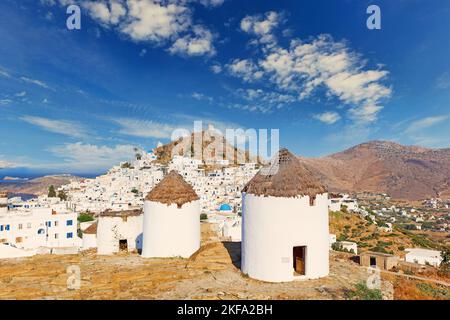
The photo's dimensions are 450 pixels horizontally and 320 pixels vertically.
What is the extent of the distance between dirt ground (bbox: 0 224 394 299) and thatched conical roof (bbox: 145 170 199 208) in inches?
113

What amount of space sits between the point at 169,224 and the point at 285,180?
23.9 ft

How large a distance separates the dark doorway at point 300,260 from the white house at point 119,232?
36.6 feet

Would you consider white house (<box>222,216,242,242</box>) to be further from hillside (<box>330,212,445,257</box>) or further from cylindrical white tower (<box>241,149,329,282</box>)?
cylindrical white tower (<box>241,149,329,282</box>)

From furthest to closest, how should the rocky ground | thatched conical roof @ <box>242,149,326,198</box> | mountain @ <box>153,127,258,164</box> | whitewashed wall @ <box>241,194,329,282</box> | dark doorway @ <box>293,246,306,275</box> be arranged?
1. mountain @ <box>153,127,258,164</box>
2. dark doorway @ <box>293,246,306,275</box>
3. thatched conical roof @ <box>242,149,326,198</box>
4. whitewashed wall @ <box>241,194,329,282</box>
5. the rocky ground

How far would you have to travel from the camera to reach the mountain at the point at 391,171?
114 m

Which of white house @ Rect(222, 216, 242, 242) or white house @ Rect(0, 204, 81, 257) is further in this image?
white house @ Rect(0, 204, 81, 257)

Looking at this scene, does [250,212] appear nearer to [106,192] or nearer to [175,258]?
[175,258]

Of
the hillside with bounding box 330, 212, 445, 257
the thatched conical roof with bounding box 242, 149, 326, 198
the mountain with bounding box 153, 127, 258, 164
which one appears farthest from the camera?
the mountain with bounding box 153, 127, 258, 164

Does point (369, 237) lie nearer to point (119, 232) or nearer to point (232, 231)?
point (232, 231)

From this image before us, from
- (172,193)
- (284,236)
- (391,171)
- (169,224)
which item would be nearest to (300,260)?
(284,236)

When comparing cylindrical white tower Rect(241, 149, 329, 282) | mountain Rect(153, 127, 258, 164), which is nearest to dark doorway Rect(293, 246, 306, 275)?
cylindrical white tower Rect(241, 149, 329, 282)

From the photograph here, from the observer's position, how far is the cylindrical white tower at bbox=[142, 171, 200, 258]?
15.6 m

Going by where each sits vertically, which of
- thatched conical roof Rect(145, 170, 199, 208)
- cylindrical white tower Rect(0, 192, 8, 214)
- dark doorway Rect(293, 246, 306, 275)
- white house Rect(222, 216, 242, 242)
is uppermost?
thatched conical roof Rect(145, 170, 199, 208)
